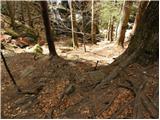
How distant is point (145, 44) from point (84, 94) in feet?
6.87

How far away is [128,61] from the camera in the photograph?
6328 mm

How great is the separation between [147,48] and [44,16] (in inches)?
162

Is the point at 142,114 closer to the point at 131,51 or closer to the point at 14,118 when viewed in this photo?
the point at 131,51

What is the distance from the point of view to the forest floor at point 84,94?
16.6 feet

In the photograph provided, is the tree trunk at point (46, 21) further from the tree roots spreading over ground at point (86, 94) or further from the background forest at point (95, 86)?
the tree roots spreading over ground at point (86, 94)

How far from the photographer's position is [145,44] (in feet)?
19.9

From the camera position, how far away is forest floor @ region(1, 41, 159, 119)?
5.05m

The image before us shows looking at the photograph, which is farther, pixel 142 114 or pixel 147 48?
pixel 147 48

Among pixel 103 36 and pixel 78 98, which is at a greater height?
pixel 78 98

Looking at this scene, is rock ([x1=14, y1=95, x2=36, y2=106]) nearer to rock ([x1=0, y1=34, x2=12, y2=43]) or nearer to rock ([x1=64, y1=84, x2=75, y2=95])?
rock ([x1=64, y1=84, x2=75, y2=95])

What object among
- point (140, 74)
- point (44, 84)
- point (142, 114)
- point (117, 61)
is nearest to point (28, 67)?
point (44, 84)

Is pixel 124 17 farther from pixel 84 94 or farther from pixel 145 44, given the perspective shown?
pixel 84 94

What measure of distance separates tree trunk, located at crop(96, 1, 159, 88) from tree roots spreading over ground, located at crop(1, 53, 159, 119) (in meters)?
0.13

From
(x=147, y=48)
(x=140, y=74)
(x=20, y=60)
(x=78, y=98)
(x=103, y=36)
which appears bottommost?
(x=103, y=36)
